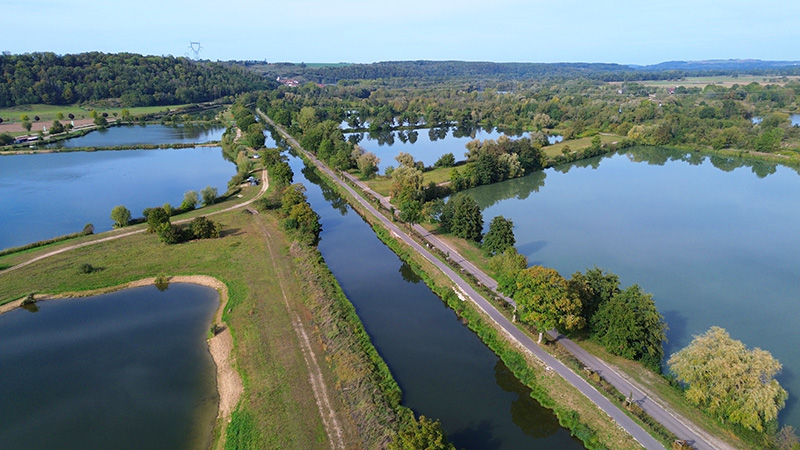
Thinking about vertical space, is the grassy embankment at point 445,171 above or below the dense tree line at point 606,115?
below

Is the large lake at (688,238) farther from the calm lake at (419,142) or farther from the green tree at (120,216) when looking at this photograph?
the green tree at (120,216)

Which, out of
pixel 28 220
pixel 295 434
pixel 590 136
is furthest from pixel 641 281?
pixel 590 136

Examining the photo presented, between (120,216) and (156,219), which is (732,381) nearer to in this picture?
(156,219)

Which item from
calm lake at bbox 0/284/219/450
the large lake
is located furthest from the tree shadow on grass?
the large lake

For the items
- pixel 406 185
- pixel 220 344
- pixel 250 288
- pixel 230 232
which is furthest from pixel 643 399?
pixel 230 232

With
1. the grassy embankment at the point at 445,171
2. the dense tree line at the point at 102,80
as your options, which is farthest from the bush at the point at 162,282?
the dense tree line at the point at 102,80

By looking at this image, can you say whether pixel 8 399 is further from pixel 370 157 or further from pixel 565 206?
pixel 565 206

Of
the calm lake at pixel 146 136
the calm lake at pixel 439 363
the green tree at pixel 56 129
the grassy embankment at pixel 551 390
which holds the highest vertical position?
the green tree at pixel 56 129
